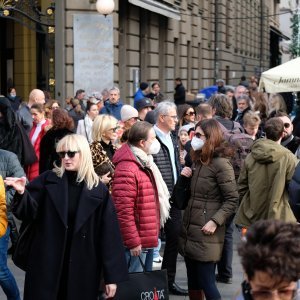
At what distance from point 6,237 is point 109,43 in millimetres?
12429

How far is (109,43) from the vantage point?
1884cm

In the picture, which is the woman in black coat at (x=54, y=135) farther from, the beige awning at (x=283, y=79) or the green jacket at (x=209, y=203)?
the beige awning at (x=283, y=79)

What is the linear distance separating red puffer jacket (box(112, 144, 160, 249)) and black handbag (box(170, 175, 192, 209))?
0.19 m

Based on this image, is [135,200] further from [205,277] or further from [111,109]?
[111,109]

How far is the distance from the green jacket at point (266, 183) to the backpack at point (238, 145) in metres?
1.10

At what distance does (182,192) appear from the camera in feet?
22.5

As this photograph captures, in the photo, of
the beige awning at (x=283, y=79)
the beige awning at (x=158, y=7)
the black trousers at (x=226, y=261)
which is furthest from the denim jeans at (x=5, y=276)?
the beige awning at (x=158, y=7)

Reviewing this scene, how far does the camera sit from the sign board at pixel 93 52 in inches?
731

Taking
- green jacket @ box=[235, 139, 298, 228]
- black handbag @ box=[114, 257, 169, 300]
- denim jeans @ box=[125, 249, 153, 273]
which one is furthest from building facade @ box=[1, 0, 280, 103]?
black handbag @ box=[114, 257, 169, 300]

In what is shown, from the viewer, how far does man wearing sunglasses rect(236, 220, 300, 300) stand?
10.1 feet

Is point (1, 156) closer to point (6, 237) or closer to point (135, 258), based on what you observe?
point (6, 237)

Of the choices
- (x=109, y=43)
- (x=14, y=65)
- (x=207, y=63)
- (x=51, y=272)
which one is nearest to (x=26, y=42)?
(x=14, y=65)

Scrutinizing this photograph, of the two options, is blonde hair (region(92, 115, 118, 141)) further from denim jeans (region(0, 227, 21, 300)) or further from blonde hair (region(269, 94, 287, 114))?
blonde hair (region(269, 94, 287, 114))

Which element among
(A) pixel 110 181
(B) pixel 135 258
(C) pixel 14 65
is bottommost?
(B) pixel 135 258
